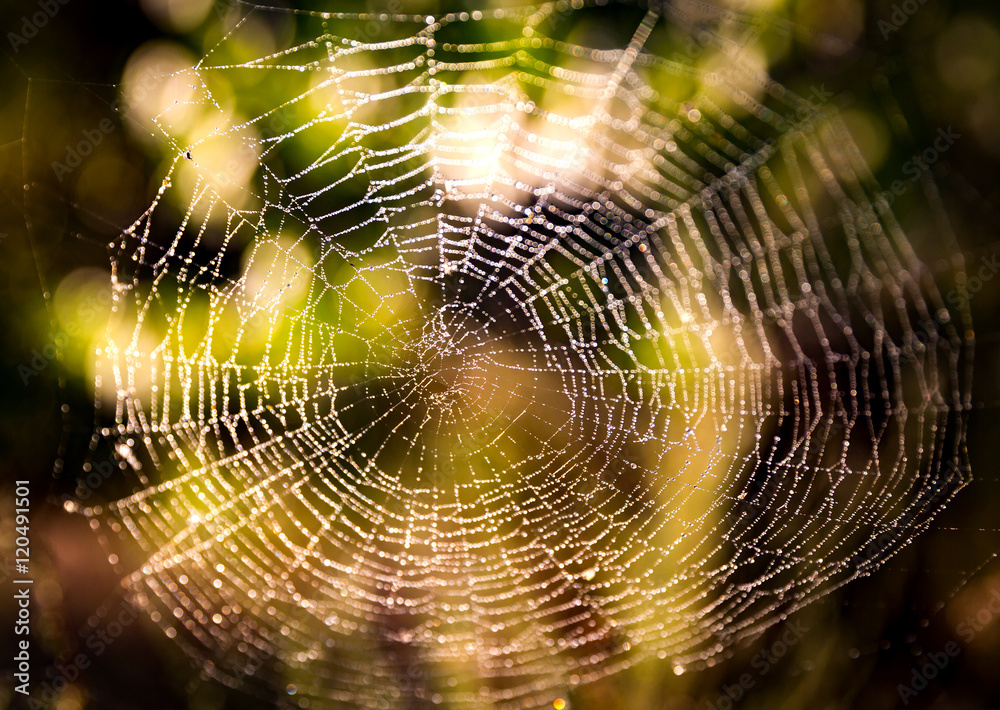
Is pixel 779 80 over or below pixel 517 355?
over

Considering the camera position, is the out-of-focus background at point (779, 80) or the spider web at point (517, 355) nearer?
the spider web at point (517, 355)

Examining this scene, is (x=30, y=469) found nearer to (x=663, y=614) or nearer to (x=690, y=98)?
(x=663, y=614)

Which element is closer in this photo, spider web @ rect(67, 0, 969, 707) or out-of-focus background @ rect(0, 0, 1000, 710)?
spider web @ rect(67, 0, 969, 707)

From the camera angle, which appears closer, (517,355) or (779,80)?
(779,80)

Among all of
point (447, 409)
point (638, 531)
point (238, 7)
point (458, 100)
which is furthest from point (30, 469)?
point (638, 531)

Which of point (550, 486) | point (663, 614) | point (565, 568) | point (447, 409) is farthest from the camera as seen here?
point (447, 409)
